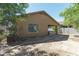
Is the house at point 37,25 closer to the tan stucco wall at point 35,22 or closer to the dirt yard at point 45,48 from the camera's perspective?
the tan stucco wall at point 35,22

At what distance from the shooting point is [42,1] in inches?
114

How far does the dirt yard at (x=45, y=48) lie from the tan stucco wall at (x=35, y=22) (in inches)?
3.7

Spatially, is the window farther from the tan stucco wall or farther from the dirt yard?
the dirt yard

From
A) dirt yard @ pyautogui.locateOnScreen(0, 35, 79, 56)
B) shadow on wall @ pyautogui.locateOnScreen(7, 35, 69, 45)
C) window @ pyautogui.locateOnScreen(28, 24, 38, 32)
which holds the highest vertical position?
window @ pyautogui.locateOnScreen(28, 24, 38, 32)

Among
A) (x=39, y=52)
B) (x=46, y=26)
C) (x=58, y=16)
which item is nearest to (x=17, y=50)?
(x=39, y=52)

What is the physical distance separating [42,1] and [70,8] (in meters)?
0.42

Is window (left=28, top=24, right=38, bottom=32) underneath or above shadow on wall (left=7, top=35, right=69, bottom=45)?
above

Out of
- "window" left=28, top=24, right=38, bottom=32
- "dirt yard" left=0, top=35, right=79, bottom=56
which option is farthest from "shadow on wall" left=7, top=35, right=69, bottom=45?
"window" left=28, top=24, right=38, bottom=32

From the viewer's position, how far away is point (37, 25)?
2943 millimetres

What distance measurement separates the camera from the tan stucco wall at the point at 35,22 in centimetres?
292

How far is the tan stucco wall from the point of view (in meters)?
2.92

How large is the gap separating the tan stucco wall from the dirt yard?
3.7 inches

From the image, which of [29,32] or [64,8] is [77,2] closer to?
[64,8]

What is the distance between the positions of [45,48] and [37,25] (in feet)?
1.17
